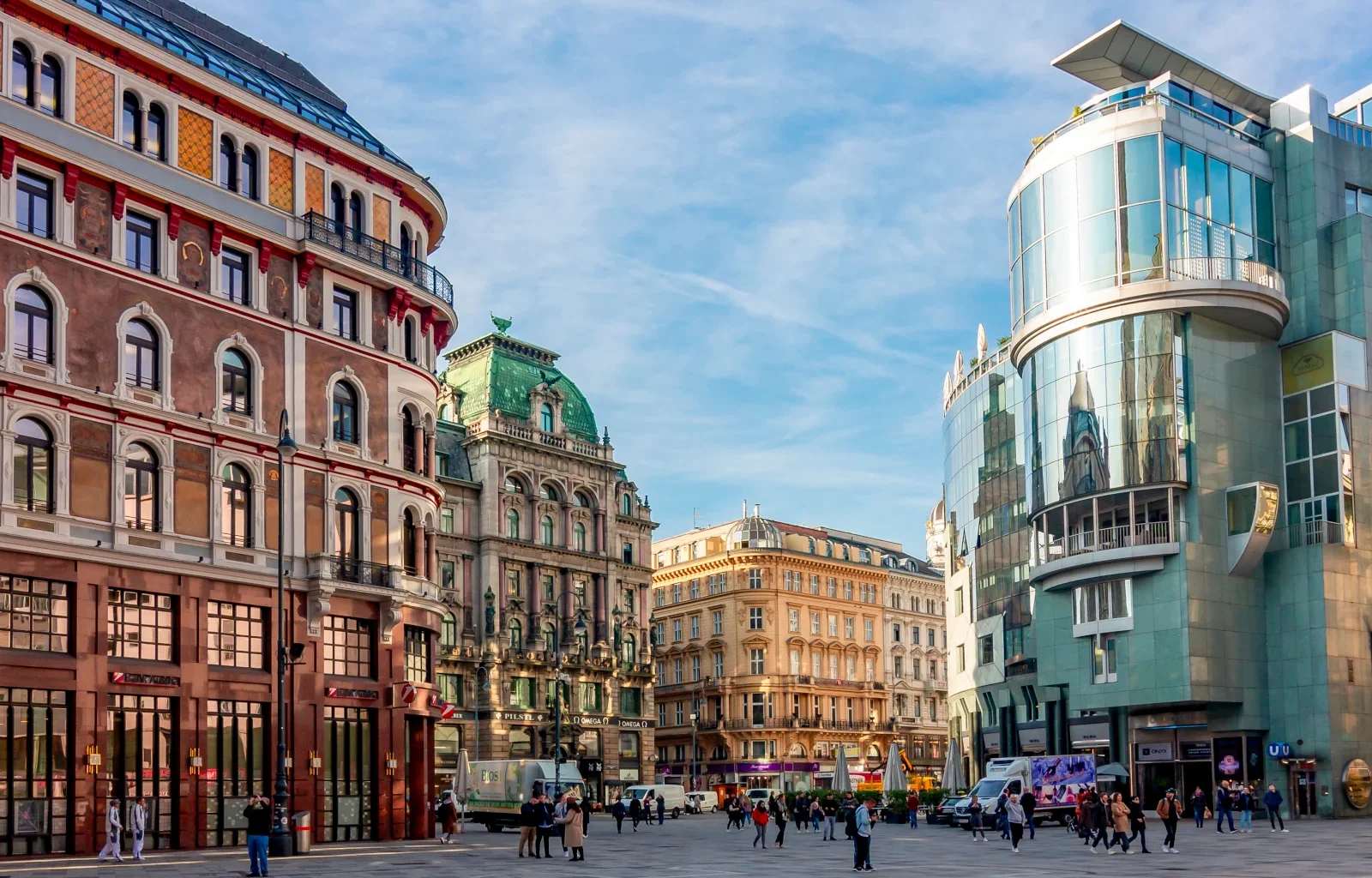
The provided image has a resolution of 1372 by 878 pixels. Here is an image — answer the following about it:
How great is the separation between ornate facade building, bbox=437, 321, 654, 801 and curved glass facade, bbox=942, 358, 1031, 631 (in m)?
23.9

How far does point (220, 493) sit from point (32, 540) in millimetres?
6274

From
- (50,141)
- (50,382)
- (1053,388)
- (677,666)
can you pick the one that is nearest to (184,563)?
(50,382)

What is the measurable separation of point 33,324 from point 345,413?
1100cm

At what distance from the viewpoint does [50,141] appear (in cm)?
3775

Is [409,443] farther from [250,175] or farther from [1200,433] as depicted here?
[1200,433]

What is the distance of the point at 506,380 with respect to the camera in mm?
98312

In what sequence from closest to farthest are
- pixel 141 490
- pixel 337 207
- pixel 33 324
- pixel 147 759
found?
pixel 33 324, pixel 147 759, pixel 141 490, pixel 337 207

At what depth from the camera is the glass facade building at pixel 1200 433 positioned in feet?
201

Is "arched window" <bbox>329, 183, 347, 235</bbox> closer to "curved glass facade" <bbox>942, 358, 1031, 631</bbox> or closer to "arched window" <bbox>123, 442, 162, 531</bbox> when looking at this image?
"arched window" <bbox>123, 442, 162, 531</bbox>

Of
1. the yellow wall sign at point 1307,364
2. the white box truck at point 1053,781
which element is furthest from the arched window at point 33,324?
the yellow wall sign at point 1307,364

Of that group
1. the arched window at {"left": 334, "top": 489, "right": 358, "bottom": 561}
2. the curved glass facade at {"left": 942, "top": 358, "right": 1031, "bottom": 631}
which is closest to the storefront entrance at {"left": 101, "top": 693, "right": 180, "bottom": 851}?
the arched window at {"left": 334, "top": 489, "right": 358, "bottom": 561}

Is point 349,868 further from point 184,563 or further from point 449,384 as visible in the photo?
point 449,384

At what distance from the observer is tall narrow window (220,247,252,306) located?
42.9 m

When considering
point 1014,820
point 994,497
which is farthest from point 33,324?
point 994,497
